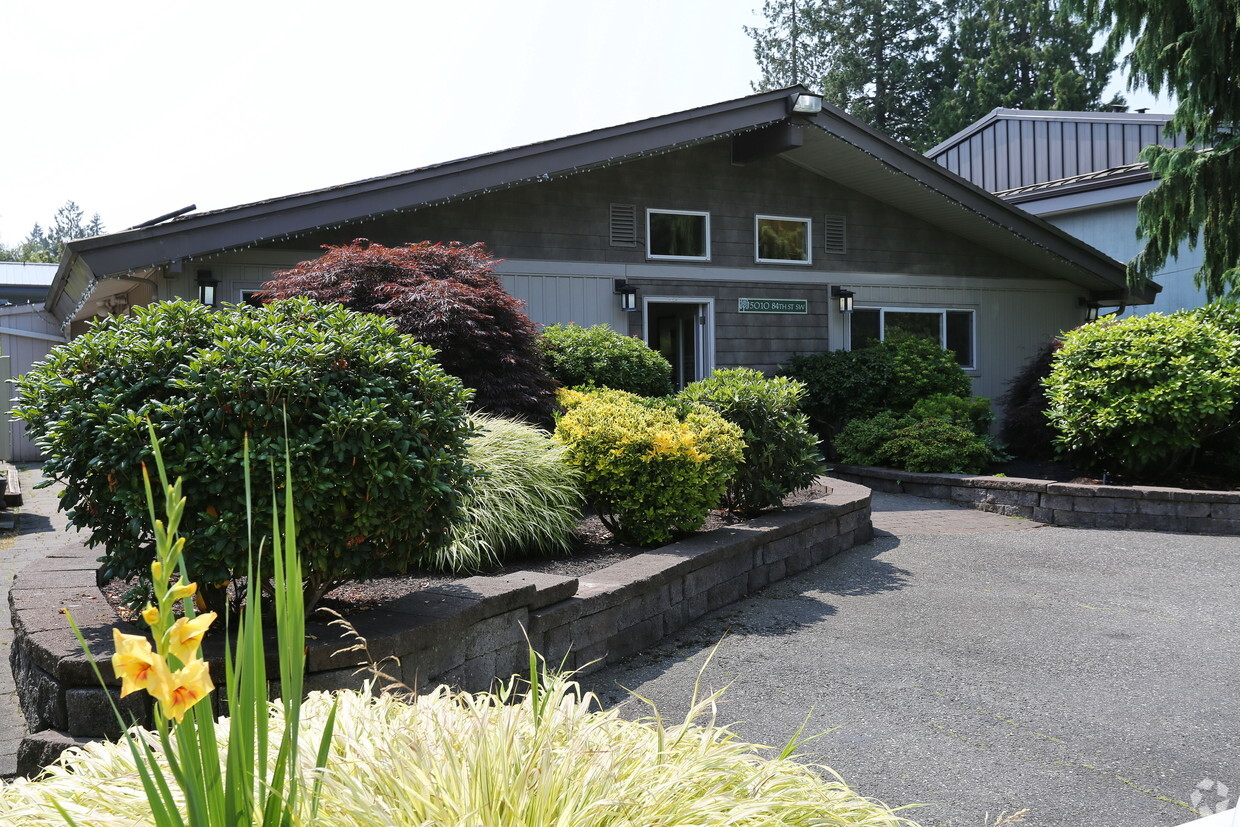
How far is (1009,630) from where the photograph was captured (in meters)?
5.55

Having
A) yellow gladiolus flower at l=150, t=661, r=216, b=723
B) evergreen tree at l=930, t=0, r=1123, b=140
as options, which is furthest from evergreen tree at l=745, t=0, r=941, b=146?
yellow gladiolus flower at l=150, t=661, r=216, b=723

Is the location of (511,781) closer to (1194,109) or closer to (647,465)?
(647,465)

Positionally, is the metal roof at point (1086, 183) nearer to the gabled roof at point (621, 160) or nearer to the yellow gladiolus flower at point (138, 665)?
the gabled roof at point (621, 160)

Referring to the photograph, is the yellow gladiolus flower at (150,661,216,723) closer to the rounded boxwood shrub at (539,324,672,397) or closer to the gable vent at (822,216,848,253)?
the rounded boxwood shrub at (539,324,672,397)

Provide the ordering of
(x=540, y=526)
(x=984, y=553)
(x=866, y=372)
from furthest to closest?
1. (x=866, y=372)
2. (x=984, y=553)
3. (x=540, y=526)

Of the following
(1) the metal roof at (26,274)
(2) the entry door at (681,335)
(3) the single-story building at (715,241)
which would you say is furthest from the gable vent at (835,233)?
(1) the metal roof at (26,274)

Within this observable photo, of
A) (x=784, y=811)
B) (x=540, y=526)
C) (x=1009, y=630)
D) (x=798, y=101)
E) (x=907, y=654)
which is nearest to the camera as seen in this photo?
(x=784, y=811)

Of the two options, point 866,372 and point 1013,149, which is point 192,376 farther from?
point 1013,149

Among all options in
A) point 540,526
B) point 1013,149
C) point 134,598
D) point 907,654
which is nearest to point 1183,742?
point 907,654

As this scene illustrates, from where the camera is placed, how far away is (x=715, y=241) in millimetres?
14352

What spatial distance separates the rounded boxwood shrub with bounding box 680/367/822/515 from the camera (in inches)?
294

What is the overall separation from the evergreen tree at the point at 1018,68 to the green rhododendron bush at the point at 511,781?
3885 centimetres

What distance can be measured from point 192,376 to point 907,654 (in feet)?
12.4

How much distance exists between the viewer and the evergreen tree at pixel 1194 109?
11141mm
